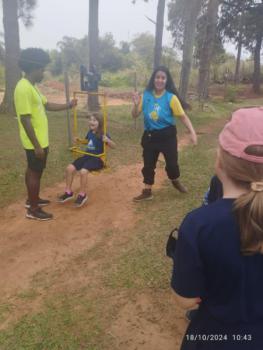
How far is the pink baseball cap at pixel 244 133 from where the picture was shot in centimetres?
112

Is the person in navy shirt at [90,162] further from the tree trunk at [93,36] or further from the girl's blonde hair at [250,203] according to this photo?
the tree trunk at [93,36]

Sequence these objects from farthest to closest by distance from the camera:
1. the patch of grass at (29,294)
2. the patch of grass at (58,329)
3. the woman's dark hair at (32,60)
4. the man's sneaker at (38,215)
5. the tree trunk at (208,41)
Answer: the tree trunk at (208,41)
the man's sneaker at (38,215)
the woman's dark hair at (32,60)
the patch of grass at (29,294)
the patch of grass at (58,329)

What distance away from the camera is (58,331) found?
106 inches

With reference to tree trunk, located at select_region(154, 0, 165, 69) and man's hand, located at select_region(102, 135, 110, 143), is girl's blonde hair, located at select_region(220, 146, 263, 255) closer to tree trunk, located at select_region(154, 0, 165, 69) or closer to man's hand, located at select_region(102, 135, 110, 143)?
man's hand, located at select_region(102, 135, 110, 143)

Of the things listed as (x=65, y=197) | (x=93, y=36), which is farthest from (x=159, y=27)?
(x=65, y=197)

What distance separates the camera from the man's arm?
13.0 ft

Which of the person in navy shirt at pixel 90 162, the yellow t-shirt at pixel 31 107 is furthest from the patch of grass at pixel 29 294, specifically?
the person in navy shirt at pixel 90 162

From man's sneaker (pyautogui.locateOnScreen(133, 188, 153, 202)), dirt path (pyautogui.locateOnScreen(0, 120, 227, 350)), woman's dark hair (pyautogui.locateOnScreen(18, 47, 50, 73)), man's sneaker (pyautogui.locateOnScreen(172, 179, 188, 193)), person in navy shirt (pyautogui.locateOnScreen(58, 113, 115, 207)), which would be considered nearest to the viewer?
dirt path (pyautogui.locateOnScreen(0, 120, 227, 350))

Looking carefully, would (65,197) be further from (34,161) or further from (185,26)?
(185,26)

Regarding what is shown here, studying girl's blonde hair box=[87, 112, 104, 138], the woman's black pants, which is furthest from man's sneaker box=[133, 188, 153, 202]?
girl's blonde hair box=[87, 112, 104, 138]

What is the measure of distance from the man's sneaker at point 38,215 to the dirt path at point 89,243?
7 centimetres

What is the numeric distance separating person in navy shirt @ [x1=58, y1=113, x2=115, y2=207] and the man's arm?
76 cm

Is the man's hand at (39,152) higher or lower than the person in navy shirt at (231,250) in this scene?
lower

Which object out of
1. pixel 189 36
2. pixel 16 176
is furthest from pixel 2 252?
pixel 189 36
